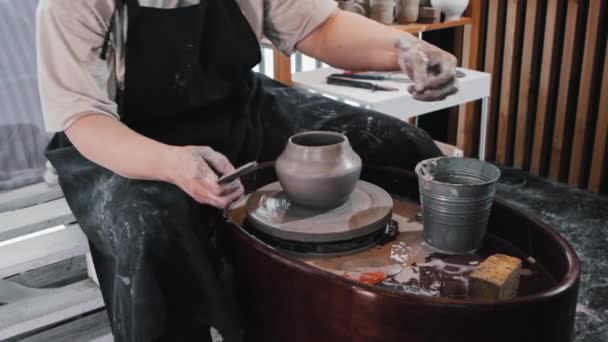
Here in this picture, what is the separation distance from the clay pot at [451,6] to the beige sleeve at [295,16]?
3.60 ft

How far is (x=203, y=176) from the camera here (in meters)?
1.15

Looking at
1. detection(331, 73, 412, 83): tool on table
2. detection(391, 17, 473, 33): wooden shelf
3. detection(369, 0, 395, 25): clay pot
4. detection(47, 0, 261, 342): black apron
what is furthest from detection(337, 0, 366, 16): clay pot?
detection(47, 0, 261, 342): black apron

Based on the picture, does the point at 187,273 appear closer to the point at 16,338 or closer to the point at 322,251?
the point at 322,251

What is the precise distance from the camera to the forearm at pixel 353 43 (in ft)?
5.15

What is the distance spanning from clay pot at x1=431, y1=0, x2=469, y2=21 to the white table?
0.32 metres

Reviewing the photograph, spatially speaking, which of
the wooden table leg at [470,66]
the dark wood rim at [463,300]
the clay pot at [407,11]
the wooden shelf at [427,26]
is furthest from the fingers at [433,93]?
the wooden table leg at [470,66]

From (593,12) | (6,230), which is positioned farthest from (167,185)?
(593,12)

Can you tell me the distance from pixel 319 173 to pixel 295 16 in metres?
0.59

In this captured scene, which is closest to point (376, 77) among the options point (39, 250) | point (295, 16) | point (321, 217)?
point (295, 16)

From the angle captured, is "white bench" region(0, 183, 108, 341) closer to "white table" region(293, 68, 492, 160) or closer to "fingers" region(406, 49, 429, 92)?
"fingers" region(406, 49, 429, 92)

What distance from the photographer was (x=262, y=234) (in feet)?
4.16

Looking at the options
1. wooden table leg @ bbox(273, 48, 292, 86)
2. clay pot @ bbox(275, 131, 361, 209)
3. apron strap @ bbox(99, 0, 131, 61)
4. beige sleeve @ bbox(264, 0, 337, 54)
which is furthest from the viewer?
wooden table leg @ bbox(273, 48, 292, 86)

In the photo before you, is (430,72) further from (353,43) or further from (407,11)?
(407,11)

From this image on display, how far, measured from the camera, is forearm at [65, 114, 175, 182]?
120cm
